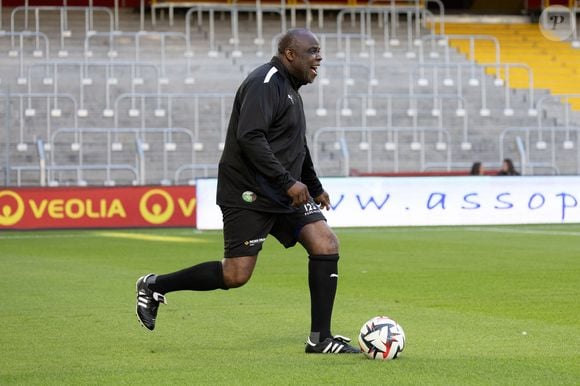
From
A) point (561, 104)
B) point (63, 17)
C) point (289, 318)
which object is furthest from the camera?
point (63, 17)

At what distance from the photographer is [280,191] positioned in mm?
8227

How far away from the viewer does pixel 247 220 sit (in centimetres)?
824

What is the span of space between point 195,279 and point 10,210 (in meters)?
17.6

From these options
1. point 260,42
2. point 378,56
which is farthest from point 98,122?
point 378,56

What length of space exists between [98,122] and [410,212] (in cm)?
833

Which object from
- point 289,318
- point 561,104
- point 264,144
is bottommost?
point 561,104

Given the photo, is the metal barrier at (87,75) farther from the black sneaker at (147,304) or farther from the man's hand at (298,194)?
the man's hand at (298,194)

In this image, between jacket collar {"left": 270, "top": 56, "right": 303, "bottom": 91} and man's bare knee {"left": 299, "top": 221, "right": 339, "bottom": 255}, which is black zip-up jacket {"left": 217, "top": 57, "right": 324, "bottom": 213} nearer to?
jacket collar {"left": 270, "top": 56, "right": 303, "bottom": 91}

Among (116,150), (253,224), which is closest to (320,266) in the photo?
(253,224)

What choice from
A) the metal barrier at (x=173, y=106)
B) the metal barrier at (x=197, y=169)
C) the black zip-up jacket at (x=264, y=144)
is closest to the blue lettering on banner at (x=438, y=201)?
the metal barrier at (x=197, y=169)

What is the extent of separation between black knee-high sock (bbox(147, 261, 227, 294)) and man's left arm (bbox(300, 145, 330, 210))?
791 millimetres

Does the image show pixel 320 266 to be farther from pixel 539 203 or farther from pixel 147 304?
pixel 539 203

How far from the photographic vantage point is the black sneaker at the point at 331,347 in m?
8.02

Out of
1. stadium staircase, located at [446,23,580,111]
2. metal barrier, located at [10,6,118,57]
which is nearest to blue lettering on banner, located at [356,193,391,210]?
metal barrier, located at [10,6,118,57]
